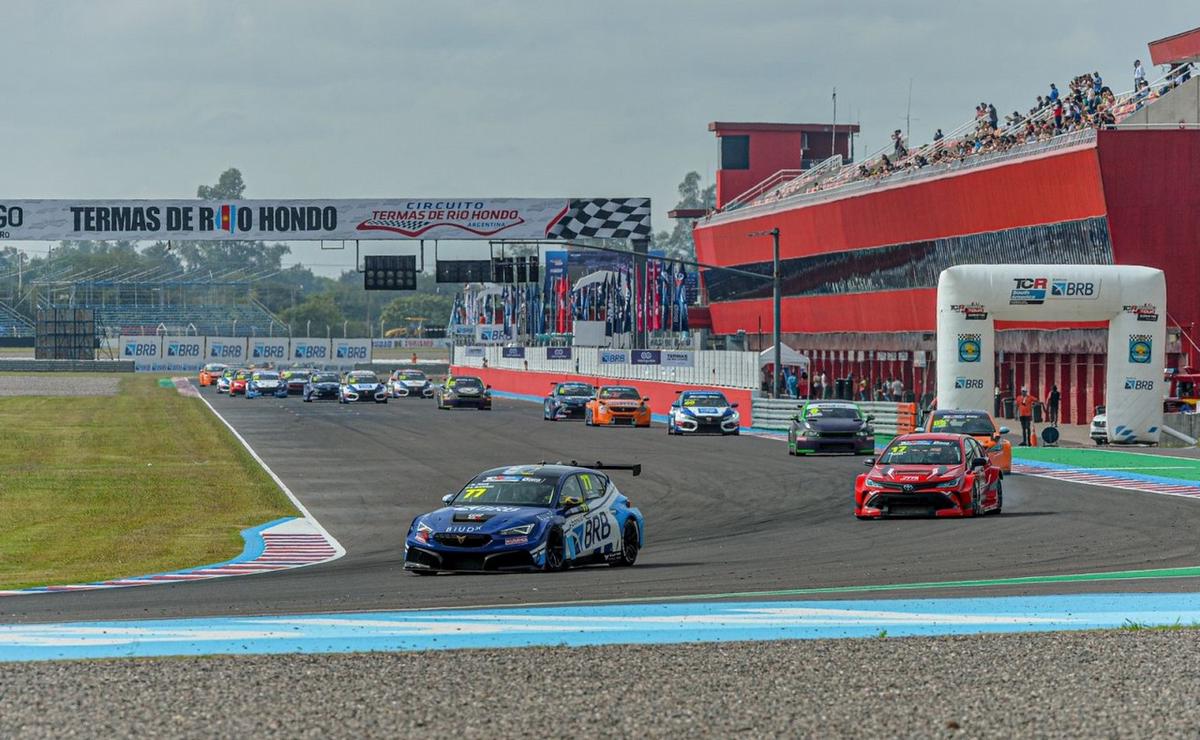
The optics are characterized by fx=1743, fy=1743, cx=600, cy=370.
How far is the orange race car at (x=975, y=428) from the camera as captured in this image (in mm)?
32250

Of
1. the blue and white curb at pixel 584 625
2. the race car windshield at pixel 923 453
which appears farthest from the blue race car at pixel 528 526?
the race car windshield at pixel 923 453

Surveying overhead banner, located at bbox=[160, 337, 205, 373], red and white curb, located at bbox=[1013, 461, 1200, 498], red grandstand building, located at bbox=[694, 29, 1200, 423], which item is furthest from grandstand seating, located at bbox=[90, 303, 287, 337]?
red and white curb, located at bbox=[1013, 461, 1200, 498]

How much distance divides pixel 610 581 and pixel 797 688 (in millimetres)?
6312

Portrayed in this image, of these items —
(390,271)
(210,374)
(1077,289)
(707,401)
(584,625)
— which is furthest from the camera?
(210,374)

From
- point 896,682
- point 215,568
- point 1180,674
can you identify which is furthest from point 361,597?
point 1180,674

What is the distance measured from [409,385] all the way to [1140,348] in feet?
143

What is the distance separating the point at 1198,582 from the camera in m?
16.5

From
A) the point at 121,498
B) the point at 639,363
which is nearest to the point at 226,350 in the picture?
the point at 639,363

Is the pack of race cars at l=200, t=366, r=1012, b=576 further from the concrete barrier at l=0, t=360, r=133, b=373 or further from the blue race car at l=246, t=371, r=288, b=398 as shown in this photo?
the concrete barrier at l=0, t=360, r=133, b=373

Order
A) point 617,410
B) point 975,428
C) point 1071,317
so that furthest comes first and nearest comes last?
point 617,410, point 1071,317, point 975,428

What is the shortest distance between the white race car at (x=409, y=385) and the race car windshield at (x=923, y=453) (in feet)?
184

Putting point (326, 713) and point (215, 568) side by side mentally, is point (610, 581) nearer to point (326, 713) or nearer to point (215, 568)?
point (215, 568)

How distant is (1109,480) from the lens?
106ft

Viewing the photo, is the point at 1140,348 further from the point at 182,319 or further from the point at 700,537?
the point at 182,319
